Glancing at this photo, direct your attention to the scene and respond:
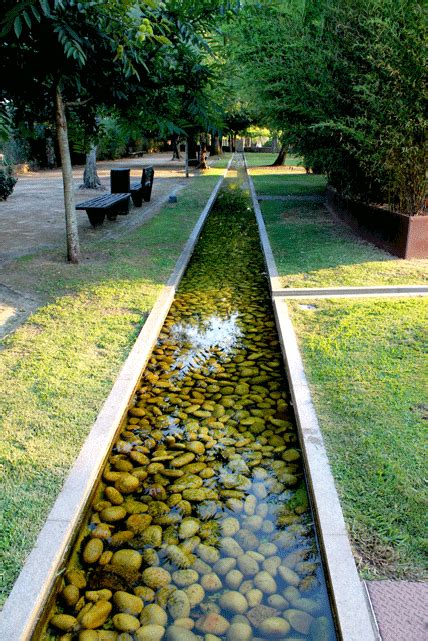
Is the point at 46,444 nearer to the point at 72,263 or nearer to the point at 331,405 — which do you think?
the point at 331,405

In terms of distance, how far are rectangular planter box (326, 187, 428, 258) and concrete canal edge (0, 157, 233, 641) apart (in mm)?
4997

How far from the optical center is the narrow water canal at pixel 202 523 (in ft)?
Result: 7.85

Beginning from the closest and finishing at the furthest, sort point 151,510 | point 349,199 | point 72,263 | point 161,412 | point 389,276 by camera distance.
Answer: point 151,510
point 161,412
point 389,276
point 72,263
point 349,199

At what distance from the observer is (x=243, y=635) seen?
7.58ft

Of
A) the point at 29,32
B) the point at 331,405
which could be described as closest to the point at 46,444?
the point at 331,405

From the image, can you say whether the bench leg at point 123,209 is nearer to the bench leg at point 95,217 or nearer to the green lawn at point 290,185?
the bench leg at point 95,217

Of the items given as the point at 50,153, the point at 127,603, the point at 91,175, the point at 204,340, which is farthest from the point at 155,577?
the point at 50,153

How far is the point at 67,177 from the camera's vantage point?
7.66 m

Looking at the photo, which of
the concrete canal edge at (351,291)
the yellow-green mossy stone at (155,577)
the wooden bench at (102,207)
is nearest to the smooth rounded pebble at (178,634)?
the yellow-green mossy stone at (155,577)

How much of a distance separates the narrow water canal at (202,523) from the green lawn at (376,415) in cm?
31

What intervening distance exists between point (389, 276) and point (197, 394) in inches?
153

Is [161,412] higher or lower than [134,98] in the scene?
lower

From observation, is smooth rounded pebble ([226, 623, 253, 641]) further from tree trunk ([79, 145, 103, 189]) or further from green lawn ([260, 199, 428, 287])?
tree trunk ([79, 145, 103, 189])

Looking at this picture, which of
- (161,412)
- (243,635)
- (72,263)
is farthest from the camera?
(72,263)
